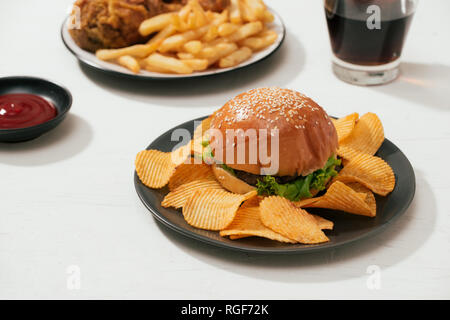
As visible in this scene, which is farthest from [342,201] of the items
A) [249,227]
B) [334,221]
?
[249,227]

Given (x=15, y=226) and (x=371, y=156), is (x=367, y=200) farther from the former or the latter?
(x=15, y=226)

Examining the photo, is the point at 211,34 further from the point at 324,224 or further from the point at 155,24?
the point at 324,224

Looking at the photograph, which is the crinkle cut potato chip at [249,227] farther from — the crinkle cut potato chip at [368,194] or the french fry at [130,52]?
the french fry at [130,52]

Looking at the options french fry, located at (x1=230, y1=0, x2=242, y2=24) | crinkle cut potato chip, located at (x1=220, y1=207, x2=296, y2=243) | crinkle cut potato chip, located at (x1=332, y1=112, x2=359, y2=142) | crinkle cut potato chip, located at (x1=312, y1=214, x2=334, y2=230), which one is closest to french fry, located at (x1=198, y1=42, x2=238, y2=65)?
french fry, located at (x1=230, y1=0, x2=242, y2=24)

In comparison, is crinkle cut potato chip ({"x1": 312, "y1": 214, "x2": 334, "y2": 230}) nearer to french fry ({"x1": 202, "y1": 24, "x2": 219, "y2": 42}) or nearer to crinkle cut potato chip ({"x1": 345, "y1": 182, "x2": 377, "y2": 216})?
crinkle cut potato chip ({"x1": 345, "y1": 182, "x2": 377, "y2": 216})

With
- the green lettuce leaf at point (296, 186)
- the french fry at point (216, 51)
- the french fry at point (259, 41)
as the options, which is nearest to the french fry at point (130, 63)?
the french fry at point (216, 51)
